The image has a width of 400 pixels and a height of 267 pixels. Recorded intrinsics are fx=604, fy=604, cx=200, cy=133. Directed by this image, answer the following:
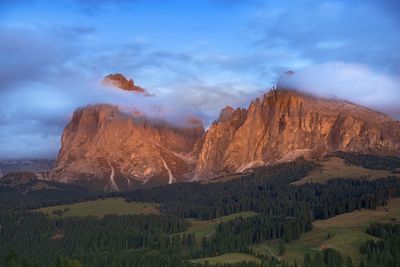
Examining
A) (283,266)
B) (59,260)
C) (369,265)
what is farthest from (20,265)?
(369,265)

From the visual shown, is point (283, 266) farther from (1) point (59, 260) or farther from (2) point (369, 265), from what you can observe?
(1) point (59, 260)

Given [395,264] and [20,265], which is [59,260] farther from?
[395,264]

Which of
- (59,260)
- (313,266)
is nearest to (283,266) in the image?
(313,266)

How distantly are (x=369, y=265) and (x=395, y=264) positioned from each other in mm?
8812

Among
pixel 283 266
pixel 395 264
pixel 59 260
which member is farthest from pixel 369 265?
pixel 59 260

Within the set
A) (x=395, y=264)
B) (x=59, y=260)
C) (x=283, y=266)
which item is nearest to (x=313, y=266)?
(x=283, y=266)

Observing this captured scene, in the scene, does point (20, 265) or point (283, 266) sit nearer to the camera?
point (20, 265)

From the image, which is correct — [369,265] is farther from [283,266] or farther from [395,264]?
[283,266]

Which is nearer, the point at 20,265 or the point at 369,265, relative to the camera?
the point at 20,265

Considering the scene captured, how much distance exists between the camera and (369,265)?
198 meters

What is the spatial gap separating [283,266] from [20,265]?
3300 inches

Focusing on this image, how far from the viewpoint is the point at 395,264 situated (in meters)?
199

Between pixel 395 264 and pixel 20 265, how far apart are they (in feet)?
393

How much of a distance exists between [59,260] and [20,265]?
12.9m
